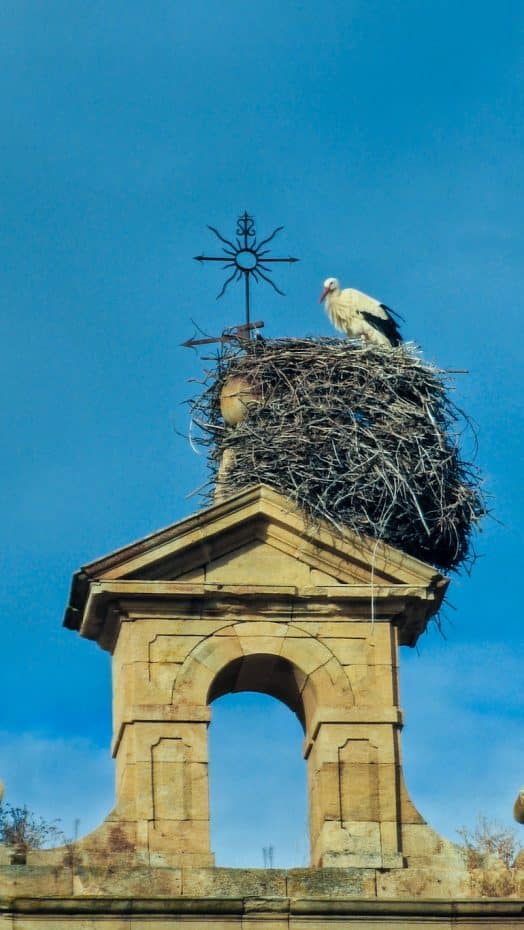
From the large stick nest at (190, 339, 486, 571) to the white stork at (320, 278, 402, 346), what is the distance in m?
0.95

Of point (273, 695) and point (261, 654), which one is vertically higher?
point (261, 654)

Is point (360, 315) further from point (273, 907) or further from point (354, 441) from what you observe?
point (273, 907)

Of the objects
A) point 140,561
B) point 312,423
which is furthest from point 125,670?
point 312,423

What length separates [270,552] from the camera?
26.8 m

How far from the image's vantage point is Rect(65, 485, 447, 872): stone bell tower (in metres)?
25.7

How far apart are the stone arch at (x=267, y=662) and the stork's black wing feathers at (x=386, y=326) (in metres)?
4.27

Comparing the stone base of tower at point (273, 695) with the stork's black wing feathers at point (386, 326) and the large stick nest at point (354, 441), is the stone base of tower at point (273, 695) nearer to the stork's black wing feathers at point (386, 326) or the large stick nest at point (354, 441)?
the large stick nest at point (354, 441)

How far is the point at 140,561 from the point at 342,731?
2.15 metres

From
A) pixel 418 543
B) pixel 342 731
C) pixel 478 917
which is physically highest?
pixel 418 543

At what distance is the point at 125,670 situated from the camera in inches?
1033

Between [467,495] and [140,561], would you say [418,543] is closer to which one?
[467,495]

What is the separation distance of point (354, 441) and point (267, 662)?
215cm

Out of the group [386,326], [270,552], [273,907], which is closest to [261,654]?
[270,552]

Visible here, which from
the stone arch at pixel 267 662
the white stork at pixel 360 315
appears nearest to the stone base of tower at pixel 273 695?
the stone arch at pixel 267 662
